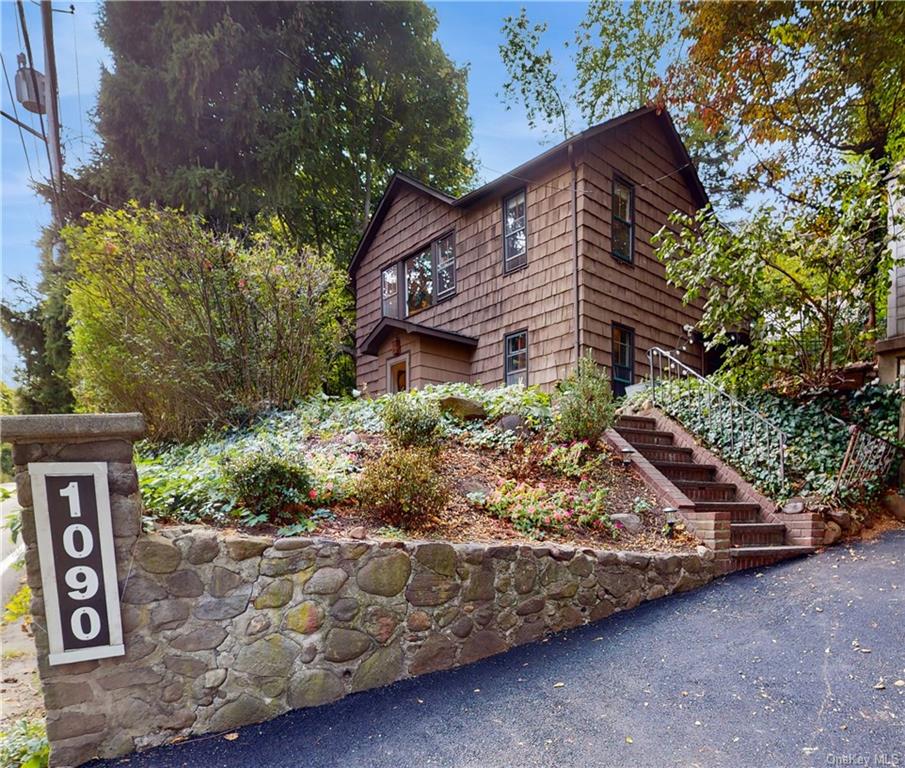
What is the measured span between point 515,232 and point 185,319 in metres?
6.33

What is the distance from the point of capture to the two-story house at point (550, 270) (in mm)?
9555

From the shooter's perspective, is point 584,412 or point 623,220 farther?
point 623,220

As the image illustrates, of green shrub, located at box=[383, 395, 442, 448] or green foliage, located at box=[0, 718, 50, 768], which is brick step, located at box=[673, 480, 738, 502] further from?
green foliage, located at box=[0, 718, 50, 768]

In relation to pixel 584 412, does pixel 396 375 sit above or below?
above

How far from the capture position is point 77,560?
8.98 feet

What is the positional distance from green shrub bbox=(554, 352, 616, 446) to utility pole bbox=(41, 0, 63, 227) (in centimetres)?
782

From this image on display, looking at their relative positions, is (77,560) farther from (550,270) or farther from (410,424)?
(550,270)

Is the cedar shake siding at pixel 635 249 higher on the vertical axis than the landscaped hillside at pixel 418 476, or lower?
higher

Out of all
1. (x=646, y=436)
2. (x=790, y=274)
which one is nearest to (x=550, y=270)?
(x=790, y=274)

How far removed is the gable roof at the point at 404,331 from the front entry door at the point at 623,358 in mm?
2838

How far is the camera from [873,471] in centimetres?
627

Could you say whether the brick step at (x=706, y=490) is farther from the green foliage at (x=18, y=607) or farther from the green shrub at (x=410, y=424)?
the green foliage at (x=18, y=607)

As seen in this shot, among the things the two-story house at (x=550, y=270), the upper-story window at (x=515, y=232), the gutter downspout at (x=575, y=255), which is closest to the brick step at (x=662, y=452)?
the gutter downspout at (x=575, y=255)

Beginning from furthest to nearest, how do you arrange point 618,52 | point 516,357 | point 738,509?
1. point 618,52
2. point 516,357
3. point 738,509
